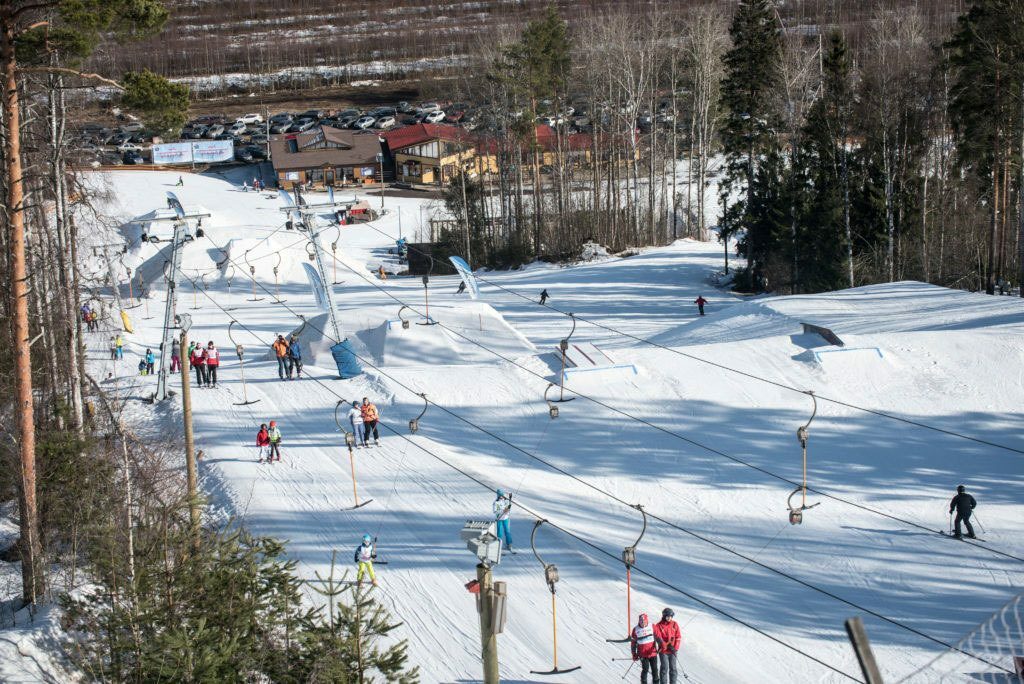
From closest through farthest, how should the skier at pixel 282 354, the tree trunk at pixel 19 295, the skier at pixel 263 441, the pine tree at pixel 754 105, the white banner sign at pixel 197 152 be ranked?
the tree trunk at pixel 19 295 → the skier at pixel 263 441 → the skier at pixel 282 354 → the pine tree at pixel 754 105 → the white banner sign at pixel 197 152

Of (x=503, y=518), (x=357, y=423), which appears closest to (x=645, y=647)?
(x=503, y=518)

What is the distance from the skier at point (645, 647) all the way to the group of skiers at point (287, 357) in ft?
50.8

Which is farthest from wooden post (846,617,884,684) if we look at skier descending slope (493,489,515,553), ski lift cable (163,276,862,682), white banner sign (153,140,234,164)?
white banner sign (153,140,234,164)

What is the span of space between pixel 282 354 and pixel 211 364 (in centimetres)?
188

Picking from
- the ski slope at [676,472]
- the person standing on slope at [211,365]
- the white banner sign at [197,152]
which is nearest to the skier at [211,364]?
the person standing on slope at [211,365]

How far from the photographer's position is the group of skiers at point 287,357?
26641 mm

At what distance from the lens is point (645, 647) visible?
13.3 meters

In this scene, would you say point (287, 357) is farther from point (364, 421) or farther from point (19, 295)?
point (19, 295)

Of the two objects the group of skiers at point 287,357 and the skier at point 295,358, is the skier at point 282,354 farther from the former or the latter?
the skier at point 295,358

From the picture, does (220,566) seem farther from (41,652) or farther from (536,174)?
(536,174)

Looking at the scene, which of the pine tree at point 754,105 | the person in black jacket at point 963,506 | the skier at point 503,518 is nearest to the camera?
the skier at point 503,518

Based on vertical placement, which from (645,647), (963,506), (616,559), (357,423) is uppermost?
(357,423)

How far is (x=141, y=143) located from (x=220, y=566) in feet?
271

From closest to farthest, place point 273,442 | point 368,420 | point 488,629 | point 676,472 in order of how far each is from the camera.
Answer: point 488,629
point 676,472
point 273,442
point 368,420
